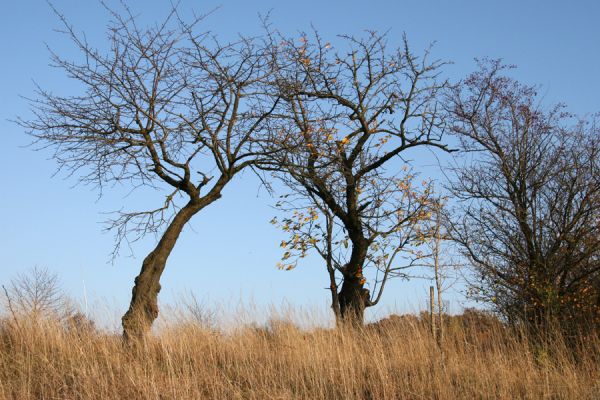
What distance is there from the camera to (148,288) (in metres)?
10.1

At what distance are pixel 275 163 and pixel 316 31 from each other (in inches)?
150

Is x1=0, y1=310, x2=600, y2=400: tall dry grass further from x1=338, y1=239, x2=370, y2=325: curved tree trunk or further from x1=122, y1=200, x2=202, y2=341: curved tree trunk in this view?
→ x1=338, y1=239, x2=370, y2=325: curved tree trunk

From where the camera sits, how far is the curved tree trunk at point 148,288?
392 inches

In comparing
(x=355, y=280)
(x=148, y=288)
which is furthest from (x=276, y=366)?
(x=355, y=280)

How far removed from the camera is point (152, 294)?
10.1 m

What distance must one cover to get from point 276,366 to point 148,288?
2.59 meters

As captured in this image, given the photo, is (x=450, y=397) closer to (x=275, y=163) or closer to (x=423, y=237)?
(x=275, y=163)

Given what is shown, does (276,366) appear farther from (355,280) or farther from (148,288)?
(355,280)

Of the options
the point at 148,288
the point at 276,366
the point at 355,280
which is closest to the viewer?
the point at 276,366

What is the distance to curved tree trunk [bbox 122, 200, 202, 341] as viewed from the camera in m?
9.96

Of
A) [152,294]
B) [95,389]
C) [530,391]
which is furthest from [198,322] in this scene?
→ [530,391]

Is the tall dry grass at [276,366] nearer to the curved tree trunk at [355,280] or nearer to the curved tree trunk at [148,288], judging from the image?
the curved tree trunk at [148,288]

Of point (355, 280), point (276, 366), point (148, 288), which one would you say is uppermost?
point (355, 280)

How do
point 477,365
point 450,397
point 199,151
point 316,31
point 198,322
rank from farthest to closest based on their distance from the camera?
point 316,31 < point 199,151 < point 198,322 < point 477,365 < point 450,397
